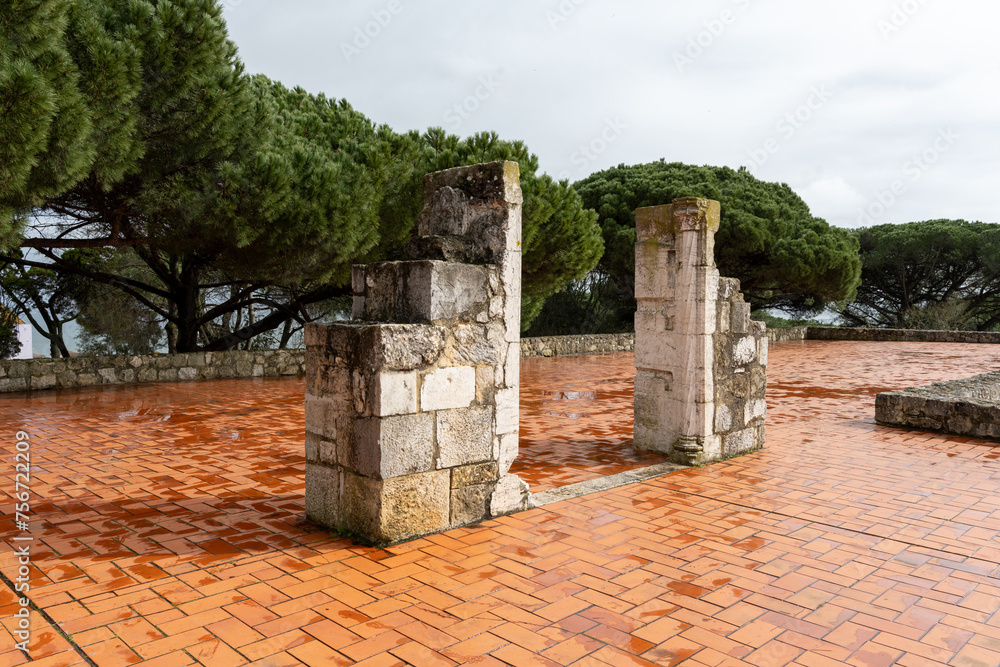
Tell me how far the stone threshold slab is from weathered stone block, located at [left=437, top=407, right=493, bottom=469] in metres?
0.69

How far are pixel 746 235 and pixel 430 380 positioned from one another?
844 inches

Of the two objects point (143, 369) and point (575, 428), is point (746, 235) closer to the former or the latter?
point (575, 428)

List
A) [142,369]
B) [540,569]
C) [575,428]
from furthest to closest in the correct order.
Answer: [142,369]
[575,428]
[540,569]

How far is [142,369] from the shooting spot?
1134cm

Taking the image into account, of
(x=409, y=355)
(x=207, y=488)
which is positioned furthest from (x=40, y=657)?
(x=207, y=488)

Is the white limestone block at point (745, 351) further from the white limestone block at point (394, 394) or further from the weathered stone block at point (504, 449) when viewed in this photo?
the white limestone block at point (394, 394)

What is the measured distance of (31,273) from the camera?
47.5 feet

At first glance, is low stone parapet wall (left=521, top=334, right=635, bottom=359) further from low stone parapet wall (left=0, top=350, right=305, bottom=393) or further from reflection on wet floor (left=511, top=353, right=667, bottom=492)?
low stone parapet wall (left=0, top=350, right=305, bottom=393)

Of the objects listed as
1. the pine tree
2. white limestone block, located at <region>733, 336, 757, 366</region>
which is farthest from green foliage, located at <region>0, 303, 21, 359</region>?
white limestone block, located at <region>733, 336, 757, 366</region>

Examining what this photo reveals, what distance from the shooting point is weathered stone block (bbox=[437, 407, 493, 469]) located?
4.18 meters

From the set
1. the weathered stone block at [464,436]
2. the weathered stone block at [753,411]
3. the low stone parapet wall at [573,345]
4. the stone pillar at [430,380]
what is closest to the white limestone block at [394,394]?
the stone pillar at [430,380]

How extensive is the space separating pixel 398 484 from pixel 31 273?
14.3m

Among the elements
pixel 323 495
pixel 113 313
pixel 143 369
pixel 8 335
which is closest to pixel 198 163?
pixel 143 369

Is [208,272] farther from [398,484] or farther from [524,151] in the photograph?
[398,484]
